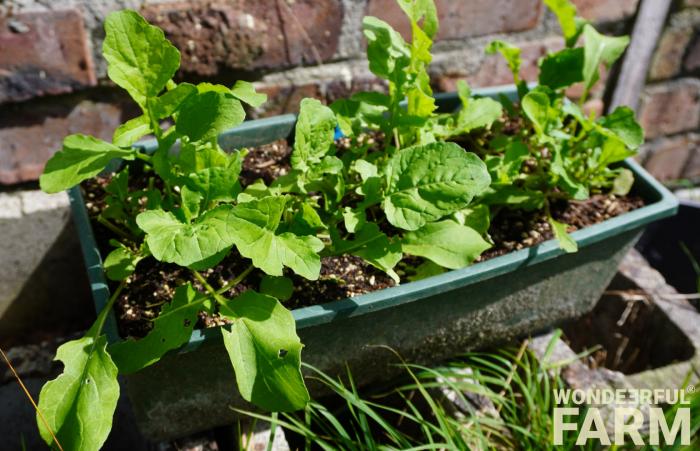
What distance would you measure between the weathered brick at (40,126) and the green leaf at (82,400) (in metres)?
0.41

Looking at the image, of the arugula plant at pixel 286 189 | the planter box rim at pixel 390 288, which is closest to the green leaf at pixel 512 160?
the arugula plant at pixel 286 189

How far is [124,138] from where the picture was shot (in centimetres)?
81

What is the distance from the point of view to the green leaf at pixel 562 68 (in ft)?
3.22

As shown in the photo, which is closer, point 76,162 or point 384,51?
point 76,162

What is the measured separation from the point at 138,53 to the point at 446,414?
2.02 feet

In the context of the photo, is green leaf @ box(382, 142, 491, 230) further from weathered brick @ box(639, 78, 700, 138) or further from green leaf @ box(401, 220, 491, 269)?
weathered brick @ box(639, 78, 700, 138)

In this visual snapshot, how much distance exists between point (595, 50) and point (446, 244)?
0.40m

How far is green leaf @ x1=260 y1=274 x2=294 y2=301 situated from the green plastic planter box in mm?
41

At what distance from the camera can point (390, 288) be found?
0.81m

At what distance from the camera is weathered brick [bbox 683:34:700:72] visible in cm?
137

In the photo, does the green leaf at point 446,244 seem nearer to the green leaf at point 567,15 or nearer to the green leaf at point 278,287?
the green leaf at point 278,287

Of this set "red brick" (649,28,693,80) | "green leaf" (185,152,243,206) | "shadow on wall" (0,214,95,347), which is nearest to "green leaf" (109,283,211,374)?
"green leaf" (185,152,243,206)

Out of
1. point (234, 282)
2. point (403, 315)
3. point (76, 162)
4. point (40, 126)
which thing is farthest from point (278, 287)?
point (40, 126)

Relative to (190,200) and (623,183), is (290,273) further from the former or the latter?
(623,183)
